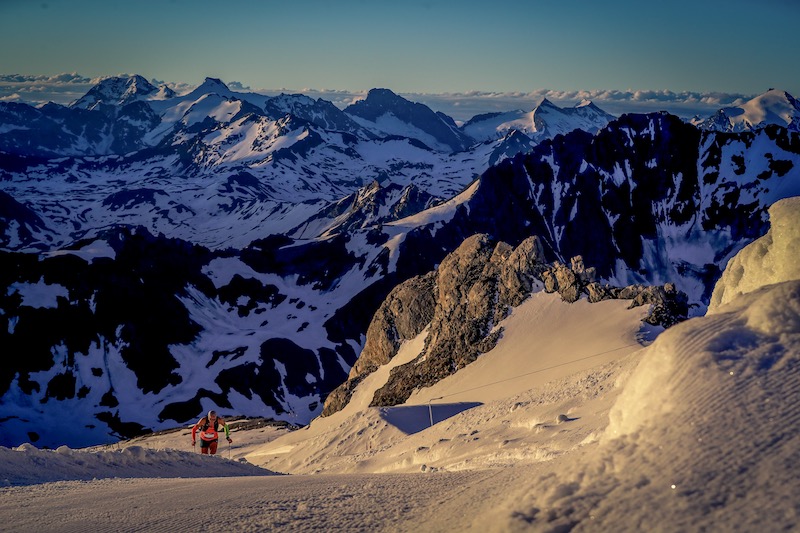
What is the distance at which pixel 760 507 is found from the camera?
5551 millimetres

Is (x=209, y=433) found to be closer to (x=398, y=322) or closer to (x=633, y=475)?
(x=633, y=475)

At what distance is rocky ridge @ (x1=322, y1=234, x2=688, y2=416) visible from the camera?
53.3m

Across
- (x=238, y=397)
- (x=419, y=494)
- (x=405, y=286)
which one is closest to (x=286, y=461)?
(x=419, y=494)

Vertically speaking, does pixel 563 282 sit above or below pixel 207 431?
above

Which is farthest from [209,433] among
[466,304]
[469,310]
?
[466,304]

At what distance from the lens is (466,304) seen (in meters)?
65.1

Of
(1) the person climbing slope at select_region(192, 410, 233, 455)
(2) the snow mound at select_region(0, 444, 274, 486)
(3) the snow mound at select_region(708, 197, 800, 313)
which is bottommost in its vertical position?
(1) the person climbing slope at select_region(192, 410, 233, 455)

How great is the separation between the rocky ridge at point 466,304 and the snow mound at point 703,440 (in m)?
39.4

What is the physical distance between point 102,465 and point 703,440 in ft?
59.4

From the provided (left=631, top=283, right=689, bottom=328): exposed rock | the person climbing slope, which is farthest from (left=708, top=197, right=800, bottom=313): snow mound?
(left=631, top=283, right=689, bottom=328): exposed rock

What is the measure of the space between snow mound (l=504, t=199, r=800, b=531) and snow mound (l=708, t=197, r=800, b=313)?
2073mm

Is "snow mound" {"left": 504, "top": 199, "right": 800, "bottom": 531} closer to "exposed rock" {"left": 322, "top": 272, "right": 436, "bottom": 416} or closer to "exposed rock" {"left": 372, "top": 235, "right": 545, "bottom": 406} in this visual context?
"exposed rock" {"left": 372, "top": 235, "right": 545, "bottom": 406}

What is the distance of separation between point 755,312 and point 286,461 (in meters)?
34.4

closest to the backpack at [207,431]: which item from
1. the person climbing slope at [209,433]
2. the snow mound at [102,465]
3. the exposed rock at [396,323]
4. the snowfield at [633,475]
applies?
the person climbing slope at [209,433]
